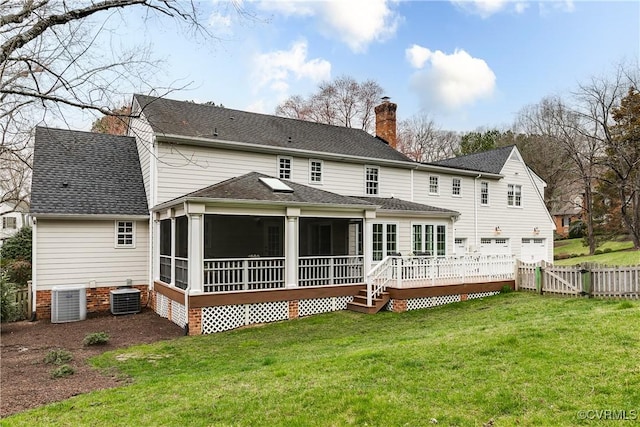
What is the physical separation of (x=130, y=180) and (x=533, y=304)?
563 inches

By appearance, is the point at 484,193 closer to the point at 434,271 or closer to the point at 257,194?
the point at 434,271

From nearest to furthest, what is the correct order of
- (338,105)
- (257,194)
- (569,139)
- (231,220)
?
(257,194) → (231,220) → (569,139) → (338,105)

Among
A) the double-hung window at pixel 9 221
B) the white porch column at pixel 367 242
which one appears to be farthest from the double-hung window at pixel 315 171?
the double-hung window at pixel 9 221

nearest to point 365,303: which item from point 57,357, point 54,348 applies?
point 57,357

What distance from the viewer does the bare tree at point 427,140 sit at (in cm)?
4447

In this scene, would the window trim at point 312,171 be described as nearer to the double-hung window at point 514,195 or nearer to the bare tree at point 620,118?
the double-hung window at point 514,195

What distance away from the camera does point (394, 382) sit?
5363 millimetres

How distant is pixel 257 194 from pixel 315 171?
517cm

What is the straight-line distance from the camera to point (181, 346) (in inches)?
383

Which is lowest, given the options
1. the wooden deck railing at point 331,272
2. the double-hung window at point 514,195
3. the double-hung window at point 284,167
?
the wooden deck railing at point 331,272

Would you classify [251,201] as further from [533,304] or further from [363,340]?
[533,304]

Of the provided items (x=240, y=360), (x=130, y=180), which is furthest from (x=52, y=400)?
(x=130, y=180)

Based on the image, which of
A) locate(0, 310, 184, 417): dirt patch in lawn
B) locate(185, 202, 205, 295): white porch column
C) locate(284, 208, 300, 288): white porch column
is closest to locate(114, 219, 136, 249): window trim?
locate(0, 310, 184, 417): dirt patch in lawn

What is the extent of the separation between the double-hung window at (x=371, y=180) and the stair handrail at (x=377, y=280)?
5405 millimetres
